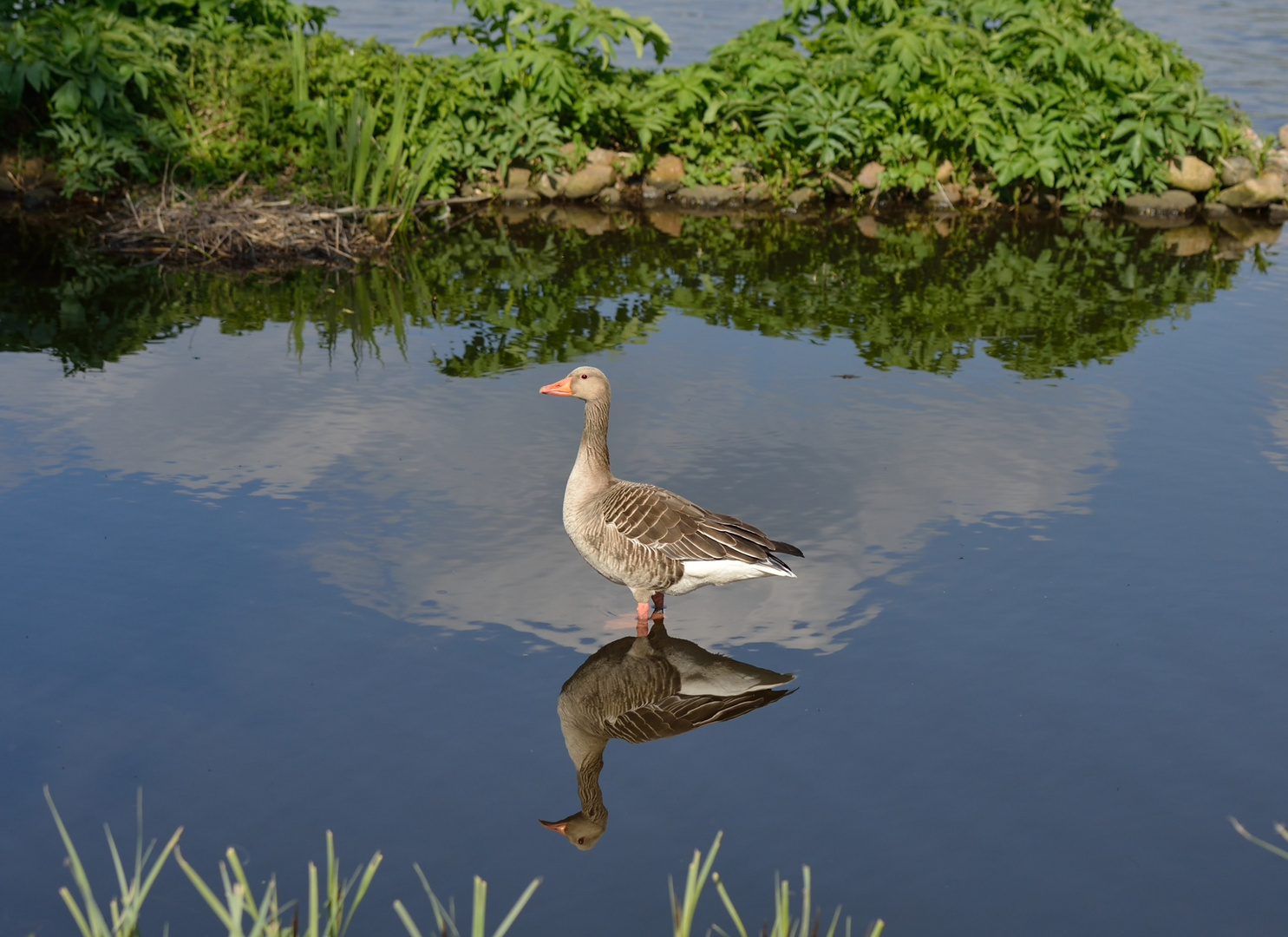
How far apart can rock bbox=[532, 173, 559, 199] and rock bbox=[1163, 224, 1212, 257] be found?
7.88m

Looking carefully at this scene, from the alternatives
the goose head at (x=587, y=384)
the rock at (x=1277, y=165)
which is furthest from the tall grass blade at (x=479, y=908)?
the rock at (x=1277, y=165)

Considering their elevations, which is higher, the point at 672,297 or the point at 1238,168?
the point at 1238,168

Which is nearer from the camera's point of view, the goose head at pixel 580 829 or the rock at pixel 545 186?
the goose head at pixel 580 829

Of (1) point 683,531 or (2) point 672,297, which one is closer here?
(1) point 683,531

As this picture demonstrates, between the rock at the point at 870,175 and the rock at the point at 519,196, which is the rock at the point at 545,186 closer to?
the rock at the point at 519,196

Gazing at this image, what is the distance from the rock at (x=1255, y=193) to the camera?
15907 mm

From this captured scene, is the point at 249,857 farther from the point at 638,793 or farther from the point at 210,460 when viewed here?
the point at 210,460

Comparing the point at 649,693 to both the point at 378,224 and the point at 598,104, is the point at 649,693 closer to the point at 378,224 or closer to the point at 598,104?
the point at 378,224

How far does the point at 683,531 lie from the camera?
6660 millimetres

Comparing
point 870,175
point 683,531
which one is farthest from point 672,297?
point 683,531

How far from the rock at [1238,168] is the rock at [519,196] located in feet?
30.2

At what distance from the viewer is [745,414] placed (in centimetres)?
998

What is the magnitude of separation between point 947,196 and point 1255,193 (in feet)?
13.2

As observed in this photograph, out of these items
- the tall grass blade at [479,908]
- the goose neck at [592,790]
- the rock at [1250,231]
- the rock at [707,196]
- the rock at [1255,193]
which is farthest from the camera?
the rock at [707,196]
